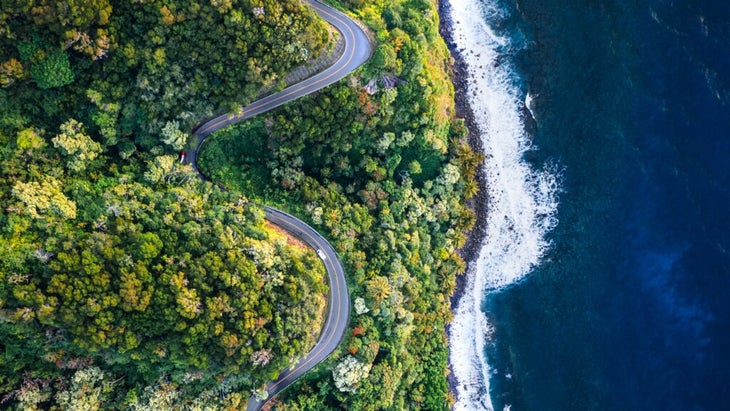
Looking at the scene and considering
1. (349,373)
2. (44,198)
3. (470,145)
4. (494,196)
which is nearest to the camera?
(44,198)

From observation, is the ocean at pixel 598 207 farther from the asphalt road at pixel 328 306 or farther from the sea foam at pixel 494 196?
the asphalt road at pixel 328 306

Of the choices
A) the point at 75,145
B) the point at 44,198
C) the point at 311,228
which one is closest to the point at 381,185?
the point at 311,228

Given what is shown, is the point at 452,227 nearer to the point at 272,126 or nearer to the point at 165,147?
the point at 272,126

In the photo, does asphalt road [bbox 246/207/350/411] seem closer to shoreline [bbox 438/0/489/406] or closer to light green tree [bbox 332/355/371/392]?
light green tree [bbox 332/355/371/392]

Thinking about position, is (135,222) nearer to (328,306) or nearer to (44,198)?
(44,198)

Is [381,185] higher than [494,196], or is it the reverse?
[381,185]

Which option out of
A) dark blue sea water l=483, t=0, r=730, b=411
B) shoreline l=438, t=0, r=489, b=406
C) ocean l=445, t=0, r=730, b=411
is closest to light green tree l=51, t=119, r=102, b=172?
shoreline l=438, t=0, r=489, b=406


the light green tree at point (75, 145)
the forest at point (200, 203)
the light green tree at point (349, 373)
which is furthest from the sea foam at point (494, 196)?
the light green tree at point (75, 145)
